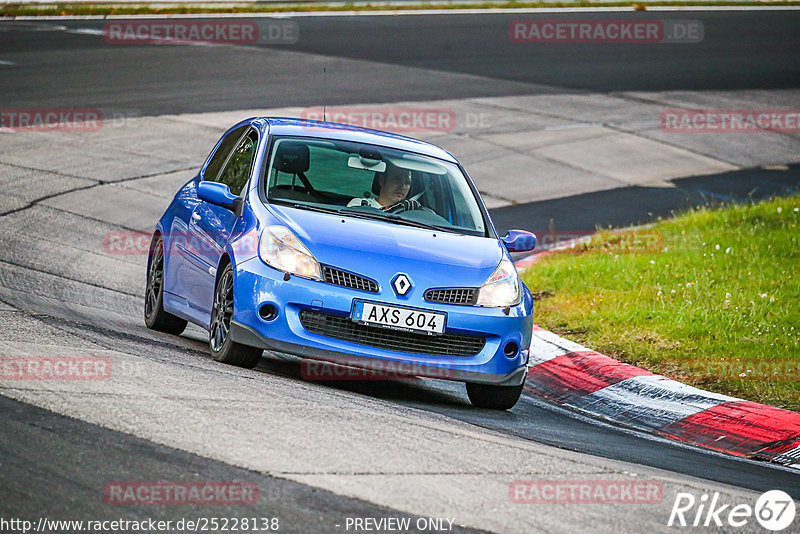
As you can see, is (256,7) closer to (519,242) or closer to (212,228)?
(212,228)

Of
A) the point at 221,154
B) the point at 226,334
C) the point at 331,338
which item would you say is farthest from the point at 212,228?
the point at 331,338

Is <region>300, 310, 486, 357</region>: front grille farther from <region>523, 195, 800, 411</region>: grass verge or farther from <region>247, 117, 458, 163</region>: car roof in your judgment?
<region>523, 195, 800, 411</region>: grass verge

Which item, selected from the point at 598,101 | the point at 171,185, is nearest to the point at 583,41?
the point at 598,101

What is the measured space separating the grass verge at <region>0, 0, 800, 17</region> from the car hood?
2295cm

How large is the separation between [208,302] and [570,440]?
2577 millimetres

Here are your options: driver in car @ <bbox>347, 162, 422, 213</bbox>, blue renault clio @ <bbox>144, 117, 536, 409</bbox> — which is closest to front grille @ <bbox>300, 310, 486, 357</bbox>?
blue renault clio @ <bbox>144, 117, 536, 409</bbox>

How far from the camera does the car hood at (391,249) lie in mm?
7359

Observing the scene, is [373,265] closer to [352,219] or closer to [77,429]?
[352,219]

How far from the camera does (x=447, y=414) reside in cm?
744

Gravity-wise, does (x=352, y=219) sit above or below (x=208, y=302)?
above

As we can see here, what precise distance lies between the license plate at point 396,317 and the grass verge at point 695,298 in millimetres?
2511

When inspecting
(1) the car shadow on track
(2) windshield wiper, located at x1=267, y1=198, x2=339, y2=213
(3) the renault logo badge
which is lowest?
(1) the car shadow on track

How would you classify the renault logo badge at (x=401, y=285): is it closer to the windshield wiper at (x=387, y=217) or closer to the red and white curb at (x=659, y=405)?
the windshield wiper at (x=387, y=217)

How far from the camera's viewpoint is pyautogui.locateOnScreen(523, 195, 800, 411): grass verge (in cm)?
912
